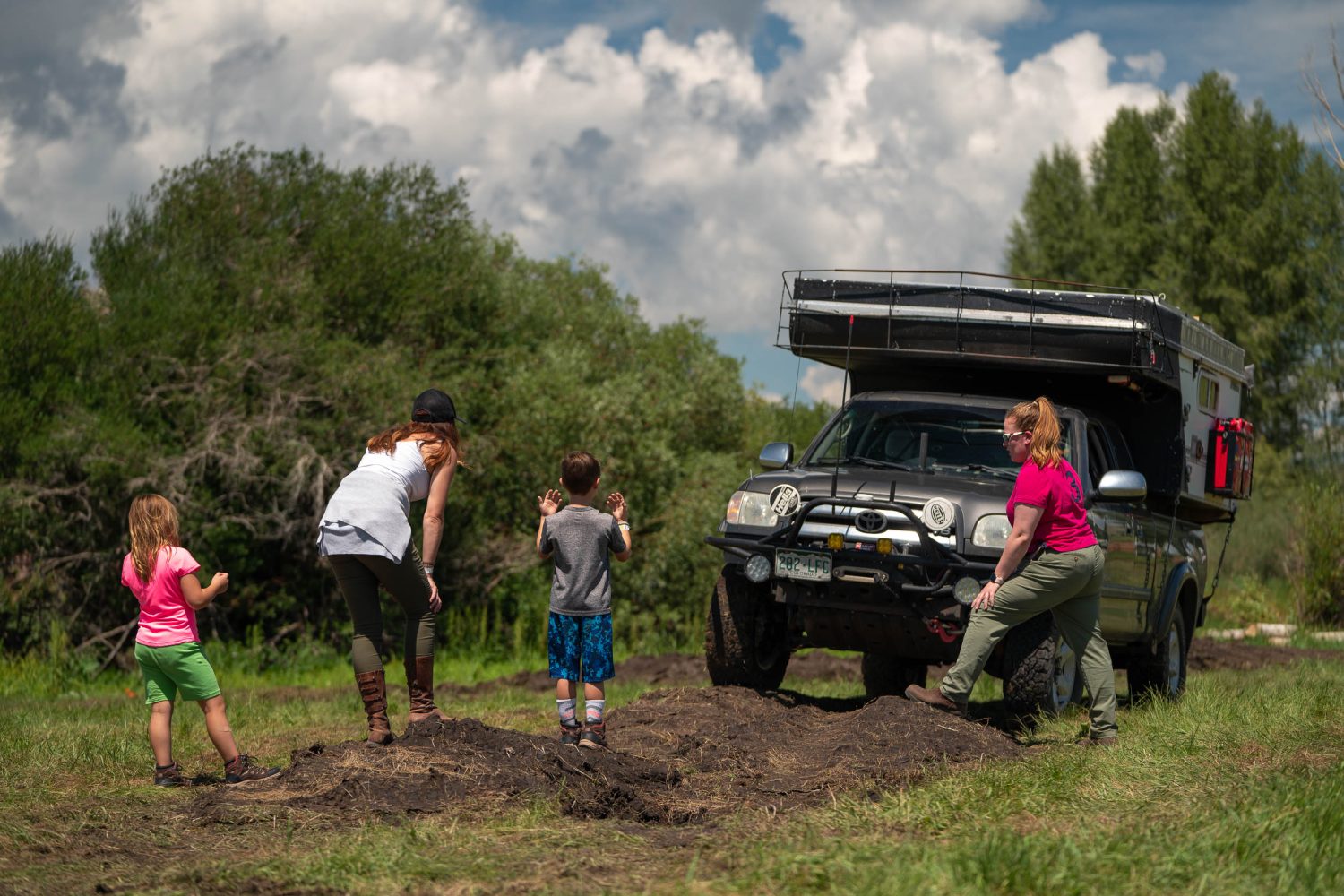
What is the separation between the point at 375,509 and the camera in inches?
292

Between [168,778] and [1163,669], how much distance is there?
7207 mm

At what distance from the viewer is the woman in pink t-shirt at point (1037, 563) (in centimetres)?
794

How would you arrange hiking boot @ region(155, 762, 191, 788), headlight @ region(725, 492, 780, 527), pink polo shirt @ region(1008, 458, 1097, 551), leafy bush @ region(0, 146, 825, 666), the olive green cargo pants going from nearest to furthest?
hiking boot @ region(155, 762, 191, 788)
pink polo shirt @ region(1008, 458, 1097, 551)
the olive green cargo pants
headlight @ region(725, 492, 780, 527)
leafy bush @ region(0, 146, 825, 666)

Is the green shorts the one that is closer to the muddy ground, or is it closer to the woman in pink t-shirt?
the muddy ground

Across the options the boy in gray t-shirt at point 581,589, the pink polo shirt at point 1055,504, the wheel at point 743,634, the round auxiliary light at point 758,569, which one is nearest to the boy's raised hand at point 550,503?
the boy in gray t-shirt at point 581,589

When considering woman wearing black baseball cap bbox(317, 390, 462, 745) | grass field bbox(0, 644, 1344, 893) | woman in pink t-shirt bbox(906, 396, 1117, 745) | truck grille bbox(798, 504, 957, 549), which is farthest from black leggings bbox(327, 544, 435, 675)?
woman in pink t-shirt bbox(906, 396, 1117, 745)

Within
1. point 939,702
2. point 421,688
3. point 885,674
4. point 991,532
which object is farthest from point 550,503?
point 885,674

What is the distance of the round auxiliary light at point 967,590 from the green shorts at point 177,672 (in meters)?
4.12

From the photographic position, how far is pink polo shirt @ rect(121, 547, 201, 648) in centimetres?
719

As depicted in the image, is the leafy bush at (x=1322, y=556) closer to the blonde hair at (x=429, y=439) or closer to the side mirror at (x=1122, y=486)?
the side mirror at (x=1122, y=486)

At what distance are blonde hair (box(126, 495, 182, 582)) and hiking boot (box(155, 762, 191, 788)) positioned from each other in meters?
0.93

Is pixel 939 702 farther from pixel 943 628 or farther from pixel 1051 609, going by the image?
pixel 1051 609

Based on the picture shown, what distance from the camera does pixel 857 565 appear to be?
876 cm

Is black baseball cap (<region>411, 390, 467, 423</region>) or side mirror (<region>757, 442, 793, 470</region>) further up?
black baseball cap (<region>411, 390, 467, 423</region>)
